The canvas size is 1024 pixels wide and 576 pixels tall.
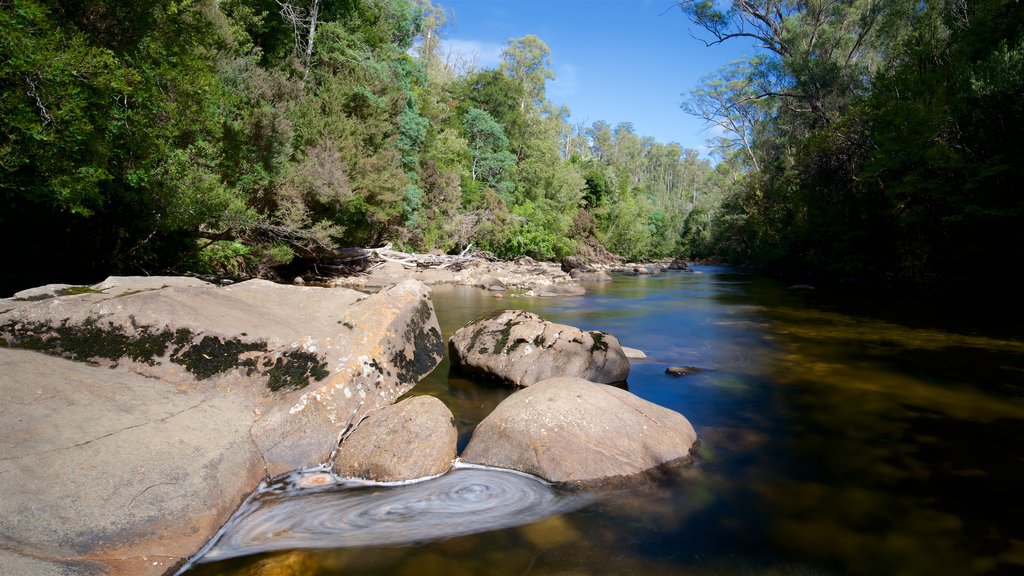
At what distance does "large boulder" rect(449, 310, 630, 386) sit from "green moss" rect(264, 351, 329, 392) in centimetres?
251

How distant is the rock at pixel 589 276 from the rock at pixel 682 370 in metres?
20.1

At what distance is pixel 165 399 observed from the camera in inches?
160

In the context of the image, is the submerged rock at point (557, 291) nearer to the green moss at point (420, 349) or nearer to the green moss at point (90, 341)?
the green moss at point (420, 349)

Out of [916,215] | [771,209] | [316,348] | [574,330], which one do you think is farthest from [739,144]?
[316,348]

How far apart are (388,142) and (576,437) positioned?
22.3 meters

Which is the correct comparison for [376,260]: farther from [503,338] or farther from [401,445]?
[401,445]

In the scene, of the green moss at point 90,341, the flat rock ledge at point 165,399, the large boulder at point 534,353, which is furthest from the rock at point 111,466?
the large boulder at point 534,353

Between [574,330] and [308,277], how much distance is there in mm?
16238

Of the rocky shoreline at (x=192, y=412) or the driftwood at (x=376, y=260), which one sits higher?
the driftwood at (x=376, y=260)

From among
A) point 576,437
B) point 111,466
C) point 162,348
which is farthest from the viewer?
point 162,348

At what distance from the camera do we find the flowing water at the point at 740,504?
3.20 metres

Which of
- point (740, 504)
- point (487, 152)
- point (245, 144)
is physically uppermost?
point (487, 152)

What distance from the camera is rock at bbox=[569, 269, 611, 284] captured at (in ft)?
94.3

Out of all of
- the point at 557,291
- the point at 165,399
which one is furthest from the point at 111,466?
the point at 557,291
